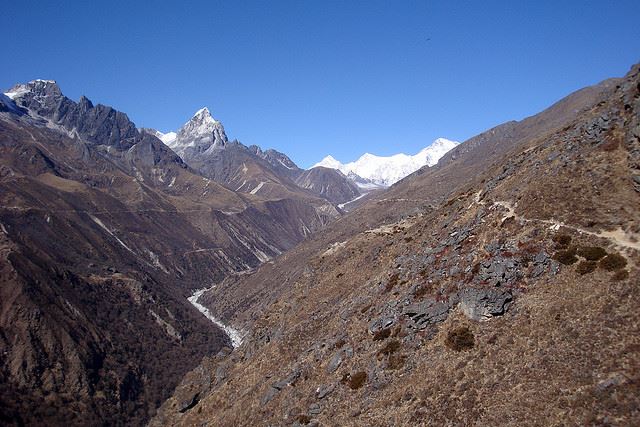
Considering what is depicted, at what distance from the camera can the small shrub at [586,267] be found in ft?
127

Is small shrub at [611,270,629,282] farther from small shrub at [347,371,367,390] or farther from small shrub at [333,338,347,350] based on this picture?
small shrub at [333,338,347,350]

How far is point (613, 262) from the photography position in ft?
124

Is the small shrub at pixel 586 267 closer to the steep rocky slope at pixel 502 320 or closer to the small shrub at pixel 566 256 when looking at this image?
the steep rocky slope at pixel 502 320

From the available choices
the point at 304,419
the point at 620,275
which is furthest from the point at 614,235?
the point at 304,419

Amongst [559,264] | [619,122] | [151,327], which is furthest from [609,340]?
[151,327]

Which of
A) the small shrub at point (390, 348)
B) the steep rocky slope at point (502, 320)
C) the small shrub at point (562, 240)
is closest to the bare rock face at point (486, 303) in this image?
the steep rocky slope at point (502, 320)

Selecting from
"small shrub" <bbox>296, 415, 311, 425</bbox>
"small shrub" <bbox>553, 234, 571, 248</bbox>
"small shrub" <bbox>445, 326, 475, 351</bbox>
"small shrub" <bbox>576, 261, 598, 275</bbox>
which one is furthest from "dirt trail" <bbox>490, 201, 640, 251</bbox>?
"small shrub" <bbox>296, 415, 311, 425</bbox>

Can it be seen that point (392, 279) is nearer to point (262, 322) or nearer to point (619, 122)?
point (619, 122)

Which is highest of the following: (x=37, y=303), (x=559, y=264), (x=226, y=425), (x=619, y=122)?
(x=37, y=303)

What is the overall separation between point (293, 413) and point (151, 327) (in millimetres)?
167622

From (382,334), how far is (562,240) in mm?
20803

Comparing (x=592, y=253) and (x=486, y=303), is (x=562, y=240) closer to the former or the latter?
(x=592, y=253)

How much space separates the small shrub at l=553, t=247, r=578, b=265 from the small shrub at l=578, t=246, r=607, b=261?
23.3 inches

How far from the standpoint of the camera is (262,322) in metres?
96.1
